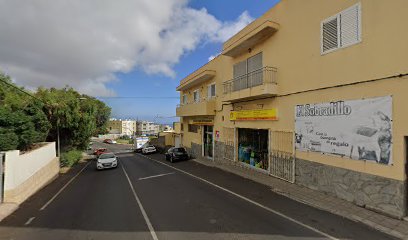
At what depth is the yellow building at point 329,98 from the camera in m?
7.83

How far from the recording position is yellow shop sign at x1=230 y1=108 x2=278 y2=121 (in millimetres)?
13586

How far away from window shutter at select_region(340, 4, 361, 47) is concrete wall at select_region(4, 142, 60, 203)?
14.6m

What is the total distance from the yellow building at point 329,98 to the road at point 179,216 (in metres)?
1.93

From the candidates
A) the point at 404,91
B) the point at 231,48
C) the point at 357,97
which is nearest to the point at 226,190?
the point at 357,97

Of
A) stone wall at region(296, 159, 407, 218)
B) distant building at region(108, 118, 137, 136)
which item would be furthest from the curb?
distant building at region(108, 118, 137, 136)

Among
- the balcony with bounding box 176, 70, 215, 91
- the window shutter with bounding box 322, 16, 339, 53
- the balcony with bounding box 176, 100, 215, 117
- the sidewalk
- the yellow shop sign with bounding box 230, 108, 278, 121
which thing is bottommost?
the sidewalk

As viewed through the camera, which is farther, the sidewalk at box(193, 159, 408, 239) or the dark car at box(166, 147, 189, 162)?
the dark car at box(166, 147, 189, 162)

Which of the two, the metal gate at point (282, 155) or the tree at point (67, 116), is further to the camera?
the tree at point (67, 116)

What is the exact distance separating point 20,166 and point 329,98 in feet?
46.8

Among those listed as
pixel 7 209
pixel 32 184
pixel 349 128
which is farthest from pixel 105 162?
pixel 349 128

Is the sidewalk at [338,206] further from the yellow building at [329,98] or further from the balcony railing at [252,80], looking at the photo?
the balcony railing at [252,80]

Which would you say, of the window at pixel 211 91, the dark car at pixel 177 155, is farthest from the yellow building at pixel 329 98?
the dark car at pixel 177 155

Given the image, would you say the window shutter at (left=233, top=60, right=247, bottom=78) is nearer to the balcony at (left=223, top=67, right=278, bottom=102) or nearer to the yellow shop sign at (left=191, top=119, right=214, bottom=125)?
the balcony at (left=223, top=67, right=278, bottom=102)

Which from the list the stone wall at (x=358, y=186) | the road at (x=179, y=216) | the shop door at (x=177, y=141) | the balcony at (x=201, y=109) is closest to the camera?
the road at (x=179, y=216)
